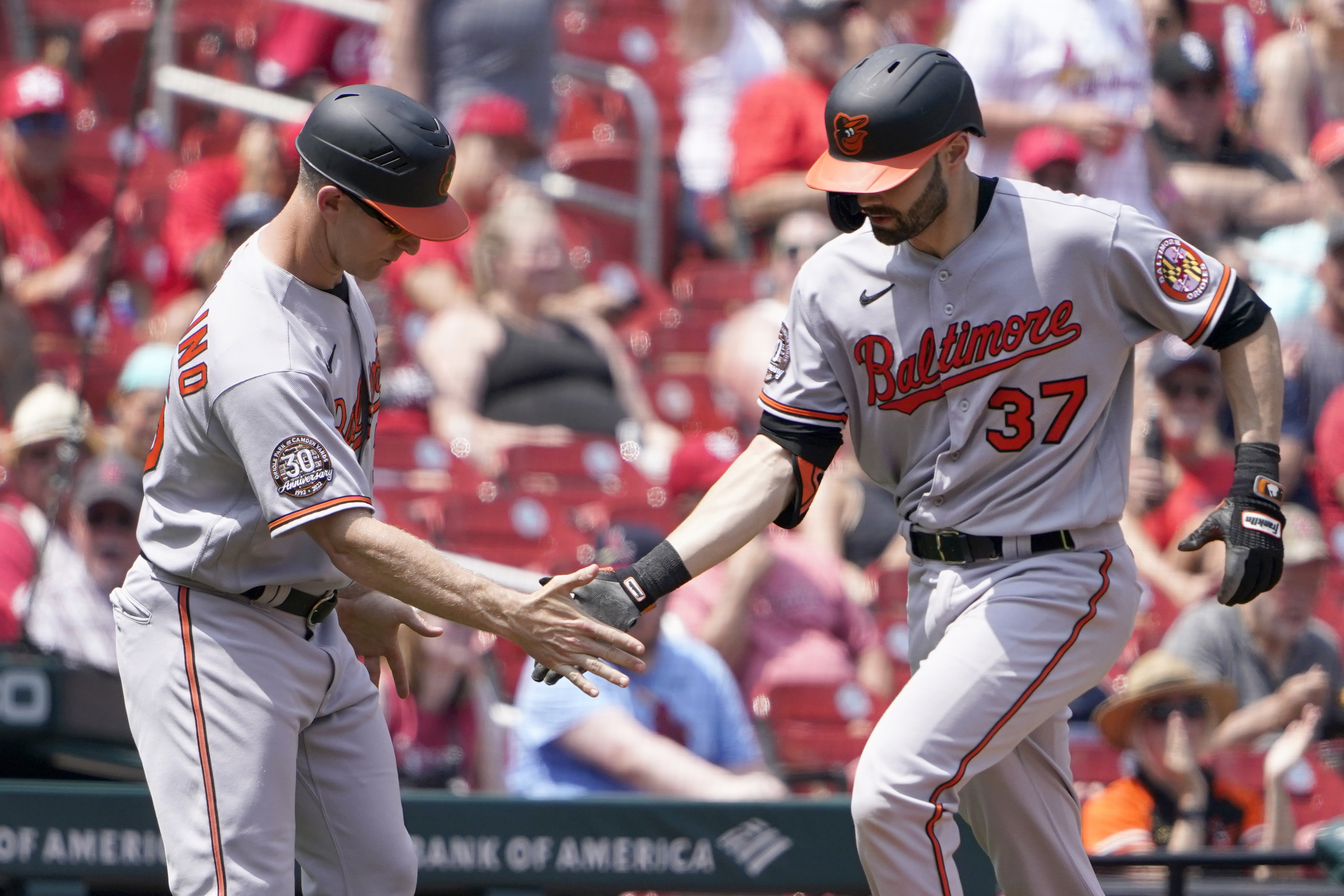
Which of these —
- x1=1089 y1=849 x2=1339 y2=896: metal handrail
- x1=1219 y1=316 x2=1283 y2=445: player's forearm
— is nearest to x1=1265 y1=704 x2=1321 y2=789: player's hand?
x1=1089 y1=849 x2=1339 y2=896: metal handrail

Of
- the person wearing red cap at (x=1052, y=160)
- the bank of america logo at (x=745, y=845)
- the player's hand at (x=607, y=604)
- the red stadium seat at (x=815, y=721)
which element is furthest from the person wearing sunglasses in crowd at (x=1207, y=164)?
the player's hand at (x=607, y=604)

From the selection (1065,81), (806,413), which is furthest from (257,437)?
(1065,81)

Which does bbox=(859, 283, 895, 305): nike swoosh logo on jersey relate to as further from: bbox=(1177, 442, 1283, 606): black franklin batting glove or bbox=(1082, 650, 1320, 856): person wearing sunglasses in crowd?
bbox=(1082, 650, 1320, 856): person wearing sunglasses in crowd

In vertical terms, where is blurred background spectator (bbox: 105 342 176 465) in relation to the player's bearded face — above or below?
below

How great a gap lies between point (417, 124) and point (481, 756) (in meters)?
2.47

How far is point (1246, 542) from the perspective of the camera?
10.3 feet

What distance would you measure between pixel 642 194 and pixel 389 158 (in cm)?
530

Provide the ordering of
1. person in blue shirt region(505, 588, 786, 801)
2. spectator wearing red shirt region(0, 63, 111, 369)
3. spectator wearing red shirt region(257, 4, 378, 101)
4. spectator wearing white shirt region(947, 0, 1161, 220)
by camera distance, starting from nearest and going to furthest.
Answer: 1. person in blue shirt region(505, 588, 786, 801)
2. spectator wearing red shirt region(0, 63, 111, 369)
3. spectator wearing white shirt region(947, 0, 1161, 220)
4. spectator wearing red shirt region(257, 4, 378, 101)

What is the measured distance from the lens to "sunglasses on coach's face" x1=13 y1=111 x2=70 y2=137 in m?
6.76

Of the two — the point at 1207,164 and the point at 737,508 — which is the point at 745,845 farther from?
the point at 1207,164

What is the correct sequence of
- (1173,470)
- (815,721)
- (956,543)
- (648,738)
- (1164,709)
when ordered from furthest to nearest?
(1173,470), (815,721), (1164,709), (648,738), (956,543)

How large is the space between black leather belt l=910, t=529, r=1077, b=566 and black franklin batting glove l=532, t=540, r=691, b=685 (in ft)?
1.48

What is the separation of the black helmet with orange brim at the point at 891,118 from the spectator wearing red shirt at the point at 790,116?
3893 mm

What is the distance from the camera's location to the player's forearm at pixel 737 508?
129 inches
